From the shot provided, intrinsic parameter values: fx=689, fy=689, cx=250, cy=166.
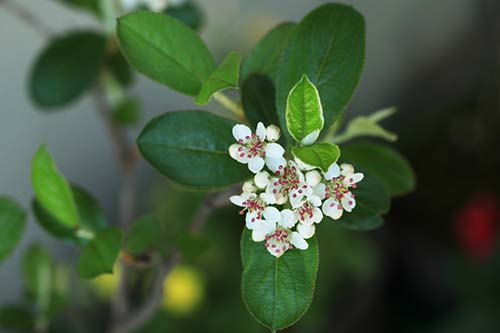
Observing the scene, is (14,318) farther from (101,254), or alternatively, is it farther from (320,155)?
(320,155)

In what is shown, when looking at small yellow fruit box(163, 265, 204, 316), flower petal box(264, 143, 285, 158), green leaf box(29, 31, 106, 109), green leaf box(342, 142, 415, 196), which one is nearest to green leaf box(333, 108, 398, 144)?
green leaf box(342, 142, 415, 196)

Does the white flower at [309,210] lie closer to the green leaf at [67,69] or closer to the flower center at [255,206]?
the flower center at [255,206]

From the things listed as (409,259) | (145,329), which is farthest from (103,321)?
(409,259)

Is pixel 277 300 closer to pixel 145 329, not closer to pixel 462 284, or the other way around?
pixel 145 329

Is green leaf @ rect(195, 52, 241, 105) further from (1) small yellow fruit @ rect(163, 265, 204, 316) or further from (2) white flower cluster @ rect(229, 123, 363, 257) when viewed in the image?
→ (1) small yellow fruit @ rect(163, 265, 204, 316)

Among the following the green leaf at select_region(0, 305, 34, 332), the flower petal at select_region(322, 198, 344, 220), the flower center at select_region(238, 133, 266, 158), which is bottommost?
the green leaf at select_region(0, 305, 34, 332)

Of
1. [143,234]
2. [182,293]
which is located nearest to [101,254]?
[143,234]

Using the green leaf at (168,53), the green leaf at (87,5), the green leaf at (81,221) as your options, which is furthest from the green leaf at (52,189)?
the green leaf at (87,5)

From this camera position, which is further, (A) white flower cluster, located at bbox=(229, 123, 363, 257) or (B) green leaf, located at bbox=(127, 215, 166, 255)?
(B) green leaf, located at bbox=(127, 215, 166, 255)
